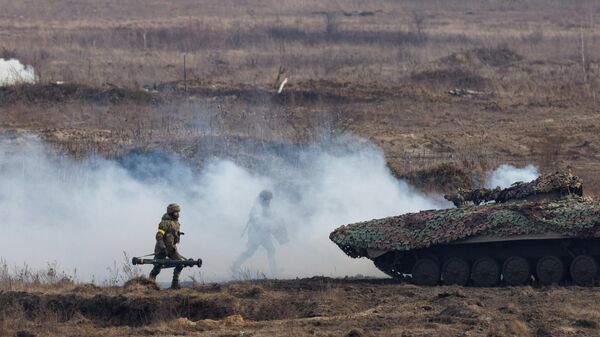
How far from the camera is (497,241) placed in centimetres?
2467

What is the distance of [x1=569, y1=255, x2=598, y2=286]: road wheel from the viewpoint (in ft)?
79.4

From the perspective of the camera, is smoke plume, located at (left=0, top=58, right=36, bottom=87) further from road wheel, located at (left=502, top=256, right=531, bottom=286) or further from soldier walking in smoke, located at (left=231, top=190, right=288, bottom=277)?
road wheel, located at (left=502, top=256, right=531, bottom=286)

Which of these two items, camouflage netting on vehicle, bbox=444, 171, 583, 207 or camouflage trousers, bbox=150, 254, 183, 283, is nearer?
camouflage trousers, bbox=150, 254, 183, 283

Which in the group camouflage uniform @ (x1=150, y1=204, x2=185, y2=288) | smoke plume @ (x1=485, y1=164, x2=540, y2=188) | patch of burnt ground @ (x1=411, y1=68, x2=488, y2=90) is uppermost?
patch of burnt ground @ (x1=411, y1=68, x2=488, y2=90)

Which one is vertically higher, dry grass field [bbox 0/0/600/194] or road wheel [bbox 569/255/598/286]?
dry grass field [bbox 0/0/600/194]

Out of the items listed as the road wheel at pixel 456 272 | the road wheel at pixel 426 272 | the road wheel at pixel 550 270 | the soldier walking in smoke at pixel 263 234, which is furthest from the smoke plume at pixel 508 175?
the road wheel at pixel 550 270

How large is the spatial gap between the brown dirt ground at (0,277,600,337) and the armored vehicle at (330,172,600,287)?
814mm

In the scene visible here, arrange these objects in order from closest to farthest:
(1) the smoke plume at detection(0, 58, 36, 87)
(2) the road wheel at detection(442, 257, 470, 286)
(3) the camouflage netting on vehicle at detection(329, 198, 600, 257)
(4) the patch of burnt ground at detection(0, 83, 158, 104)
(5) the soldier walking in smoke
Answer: (3) the camouflage netting on vehicle at detection(329, 198, 600, 257) → (2) the road wheel at detection(442, 257, 470, 286) → (5) the soldier walking in smoke → (4) the patch of burnt ground at detection(0, 83, 158, 104) → (1) the smoke plume at detection(0, 58, 36, 87)

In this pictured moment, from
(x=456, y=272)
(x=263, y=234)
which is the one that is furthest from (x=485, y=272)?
(x=263, y=234)

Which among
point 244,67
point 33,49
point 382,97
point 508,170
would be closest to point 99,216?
point 508,170

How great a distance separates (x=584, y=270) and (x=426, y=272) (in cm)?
289

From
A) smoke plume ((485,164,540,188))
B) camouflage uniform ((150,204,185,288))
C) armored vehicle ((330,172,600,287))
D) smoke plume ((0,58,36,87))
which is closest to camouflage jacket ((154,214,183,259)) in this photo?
camouflage uniform ((150,204,185,288))

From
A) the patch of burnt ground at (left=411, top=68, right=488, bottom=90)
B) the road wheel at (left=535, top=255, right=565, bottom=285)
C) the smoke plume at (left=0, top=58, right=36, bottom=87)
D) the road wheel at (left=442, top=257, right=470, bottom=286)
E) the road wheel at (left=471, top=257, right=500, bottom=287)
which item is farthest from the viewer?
the patch of burnt ground at (left=411, top=68, right=488, bottom=90)

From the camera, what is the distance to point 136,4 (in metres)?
77.2
